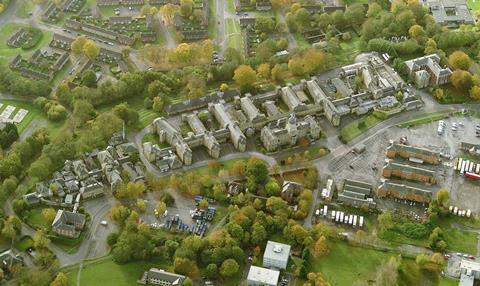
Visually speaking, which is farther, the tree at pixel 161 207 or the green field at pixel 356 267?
the tree at pixel 161 207

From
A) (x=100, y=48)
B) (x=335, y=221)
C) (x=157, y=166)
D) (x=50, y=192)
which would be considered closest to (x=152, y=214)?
(x=157, y=166)

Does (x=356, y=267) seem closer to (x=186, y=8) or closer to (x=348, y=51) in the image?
(x=348, y=51)

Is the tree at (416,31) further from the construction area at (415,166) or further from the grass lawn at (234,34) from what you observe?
the grass lawn at (234,34)

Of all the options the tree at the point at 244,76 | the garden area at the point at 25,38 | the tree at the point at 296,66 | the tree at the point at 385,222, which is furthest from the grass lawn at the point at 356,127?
the garden area at the point at 25,38

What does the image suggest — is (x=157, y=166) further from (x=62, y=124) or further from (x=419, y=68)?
(x=419, y=68)

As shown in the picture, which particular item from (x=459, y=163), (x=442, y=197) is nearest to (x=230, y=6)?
(x=459, y=163)
